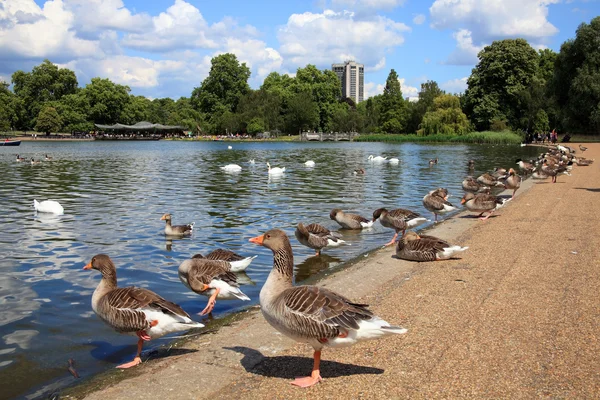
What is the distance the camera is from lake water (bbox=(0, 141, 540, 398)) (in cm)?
732

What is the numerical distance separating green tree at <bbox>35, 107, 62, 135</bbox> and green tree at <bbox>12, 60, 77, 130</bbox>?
34.2ft

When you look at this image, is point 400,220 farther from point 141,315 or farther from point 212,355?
point 141,315

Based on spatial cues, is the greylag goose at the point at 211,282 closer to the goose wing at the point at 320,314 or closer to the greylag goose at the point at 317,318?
the greylag goose at the point at 317,318

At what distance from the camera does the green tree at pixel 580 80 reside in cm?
6969

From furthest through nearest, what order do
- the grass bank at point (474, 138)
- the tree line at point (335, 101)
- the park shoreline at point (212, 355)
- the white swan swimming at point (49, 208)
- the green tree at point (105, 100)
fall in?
the green tree at point (105, 100), the grass bank at point (474, 138), the tree line at point (335, 101), the white swan swimming at point (49, 208), the park shoreline at point (212, 355)

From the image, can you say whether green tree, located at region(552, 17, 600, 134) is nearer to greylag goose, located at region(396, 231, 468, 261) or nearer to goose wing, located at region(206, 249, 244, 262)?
greylag goose, located at region(396, 231, 468, 261)

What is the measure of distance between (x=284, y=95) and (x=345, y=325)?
140m

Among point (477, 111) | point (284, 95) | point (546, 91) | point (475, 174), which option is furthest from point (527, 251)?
point (284, 95)

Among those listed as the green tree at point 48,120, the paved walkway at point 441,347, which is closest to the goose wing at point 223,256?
the paved walkway at point 441,347

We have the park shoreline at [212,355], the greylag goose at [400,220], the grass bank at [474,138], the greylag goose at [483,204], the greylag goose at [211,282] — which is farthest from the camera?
the grass bank at [474,138]

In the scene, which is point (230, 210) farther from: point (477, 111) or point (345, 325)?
point (477, 111)

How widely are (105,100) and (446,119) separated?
3548 inches

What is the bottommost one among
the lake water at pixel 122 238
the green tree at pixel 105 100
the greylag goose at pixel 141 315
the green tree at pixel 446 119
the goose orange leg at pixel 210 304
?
the lake water at pixel 122 238

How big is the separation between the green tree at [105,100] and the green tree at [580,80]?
353 ft
